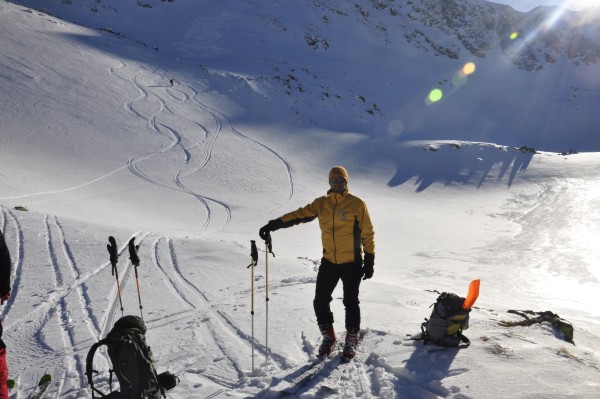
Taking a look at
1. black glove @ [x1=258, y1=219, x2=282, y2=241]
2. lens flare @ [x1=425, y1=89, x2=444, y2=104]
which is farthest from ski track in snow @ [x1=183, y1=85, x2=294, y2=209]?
lens flare @ [x1=425, y1=89, x2=444, y2=104]

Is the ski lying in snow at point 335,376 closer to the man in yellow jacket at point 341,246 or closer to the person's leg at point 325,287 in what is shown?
the man in yellow jacket at point 341,246

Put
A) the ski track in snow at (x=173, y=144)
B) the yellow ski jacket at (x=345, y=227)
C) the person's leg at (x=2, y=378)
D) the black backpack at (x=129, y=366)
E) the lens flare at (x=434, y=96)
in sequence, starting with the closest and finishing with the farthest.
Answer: the person's leg at (x=2, y=378), the black backpack at (x=129, y=366), the yellow ski jacket at (x=345, y=227), the ski track in snow at (x=173, y=144), the lens flare at (x=434, y=96)

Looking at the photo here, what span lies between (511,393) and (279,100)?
113ft

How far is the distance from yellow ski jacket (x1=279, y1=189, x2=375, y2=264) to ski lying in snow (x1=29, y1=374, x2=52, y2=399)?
11.0 feet

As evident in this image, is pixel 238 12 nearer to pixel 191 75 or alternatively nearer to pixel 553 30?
pixel 191 75

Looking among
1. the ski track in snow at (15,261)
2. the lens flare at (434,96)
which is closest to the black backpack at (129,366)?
the ski track in snow at (15,261)

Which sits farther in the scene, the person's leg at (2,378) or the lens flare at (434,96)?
the lens flare at (434,96)

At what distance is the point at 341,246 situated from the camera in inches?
191

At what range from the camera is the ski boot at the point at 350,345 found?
496 centimetres

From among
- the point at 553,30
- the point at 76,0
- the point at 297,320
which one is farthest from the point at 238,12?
the point at 553,30

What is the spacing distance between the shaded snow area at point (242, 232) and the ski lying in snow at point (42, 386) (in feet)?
0.30

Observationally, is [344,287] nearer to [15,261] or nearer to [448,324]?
[448,324]

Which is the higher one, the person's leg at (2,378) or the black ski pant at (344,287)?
the black ski pant at (344,287)

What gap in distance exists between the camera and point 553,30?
297 feet
